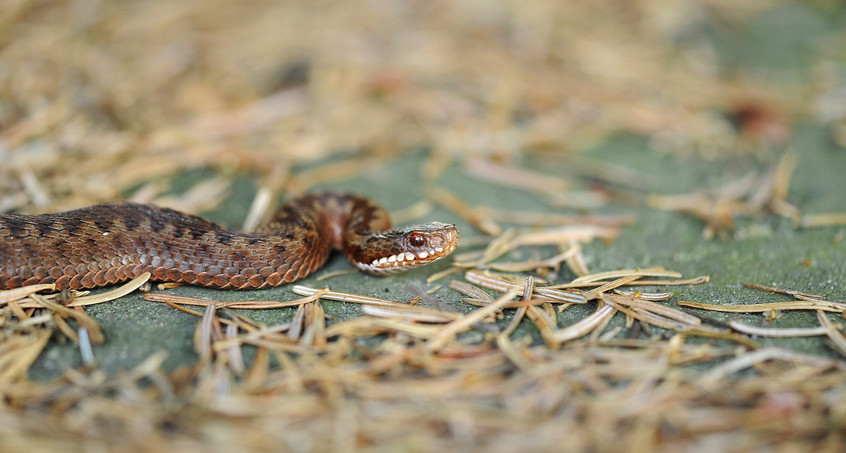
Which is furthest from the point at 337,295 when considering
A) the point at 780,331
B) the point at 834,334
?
the point at 834,334

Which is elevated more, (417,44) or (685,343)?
(417,44)

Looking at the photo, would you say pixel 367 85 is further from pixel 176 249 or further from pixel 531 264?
pixel 176 249

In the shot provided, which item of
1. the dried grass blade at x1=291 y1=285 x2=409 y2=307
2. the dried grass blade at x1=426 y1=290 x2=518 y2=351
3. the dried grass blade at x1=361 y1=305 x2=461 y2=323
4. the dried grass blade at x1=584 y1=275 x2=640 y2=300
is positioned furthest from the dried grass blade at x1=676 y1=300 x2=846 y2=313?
the dried grass blade at x1=291 y1=285 x2=409 y2=307

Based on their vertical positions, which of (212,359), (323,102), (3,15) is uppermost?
(3,15)

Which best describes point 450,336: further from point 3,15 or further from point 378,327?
point 3,15

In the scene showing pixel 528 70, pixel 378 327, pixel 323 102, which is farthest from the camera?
pixel 528 70

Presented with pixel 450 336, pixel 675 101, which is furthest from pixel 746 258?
pixel 675 101

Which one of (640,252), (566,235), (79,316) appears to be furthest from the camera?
(566,235)

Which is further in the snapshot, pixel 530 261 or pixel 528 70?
pixel 528 70
